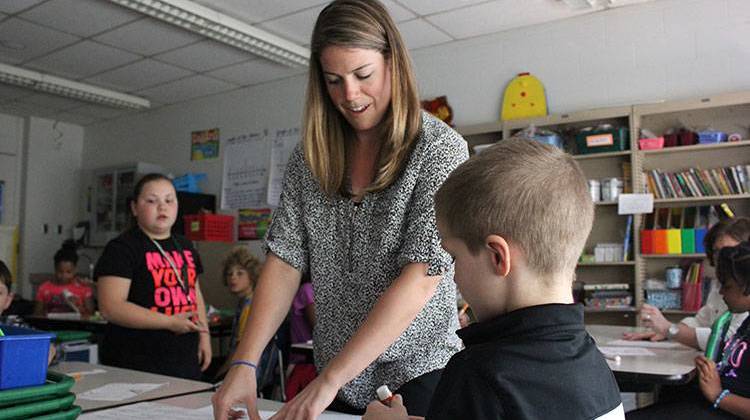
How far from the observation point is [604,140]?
4.37 meters

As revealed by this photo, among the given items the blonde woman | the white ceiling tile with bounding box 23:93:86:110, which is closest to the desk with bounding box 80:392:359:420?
the blonde woman

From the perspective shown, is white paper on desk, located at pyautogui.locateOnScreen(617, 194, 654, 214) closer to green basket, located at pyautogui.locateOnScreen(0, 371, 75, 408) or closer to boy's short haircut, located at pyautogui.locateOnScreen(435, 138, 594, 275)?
boy's short haircut, located at pyautogui.locateOnScreen(435, 138, 594, 275)

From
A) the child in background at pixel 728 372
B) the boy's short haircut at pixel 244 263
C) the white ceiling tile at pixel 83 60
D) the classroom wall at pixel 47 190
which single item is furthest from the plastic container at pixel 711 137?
the classroom wall at pixel 47 190

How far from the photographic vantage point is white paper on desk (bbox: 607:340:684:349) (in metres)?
2.65

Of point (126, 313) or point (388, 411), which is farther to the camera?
point (126, 313)

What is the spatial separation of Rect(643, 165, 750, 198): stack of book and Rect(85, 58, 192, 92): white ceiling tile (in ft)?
13.5

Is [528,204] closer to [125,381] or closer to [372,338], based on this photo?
[372,338]

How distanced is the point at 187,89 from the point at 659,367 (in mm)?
5474

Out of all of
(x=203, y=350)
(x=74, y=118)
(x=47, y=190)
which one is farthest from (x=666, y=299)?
(x=47, y=190)

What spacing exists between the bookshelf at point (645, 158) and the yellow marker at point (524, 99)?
101 millimetres

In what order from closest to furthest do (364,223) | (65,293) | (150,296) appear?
(364,223) < (150,296) < (65,293)

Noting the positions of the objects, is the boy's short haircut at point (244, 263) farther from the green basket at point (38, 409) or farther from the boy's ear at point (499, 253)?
the boy's ear at point (499, 253)

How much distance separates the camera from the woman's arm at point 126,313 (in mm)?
2477

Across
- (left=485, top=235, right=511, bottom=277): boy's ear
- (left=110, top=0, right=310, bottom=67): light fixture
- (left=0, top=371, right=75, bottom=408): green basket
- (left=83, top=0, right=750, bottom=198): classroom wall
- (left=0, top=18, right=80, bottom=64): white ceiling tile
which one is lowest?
(left=0, top=371, right=75, bottom=408): green basket
